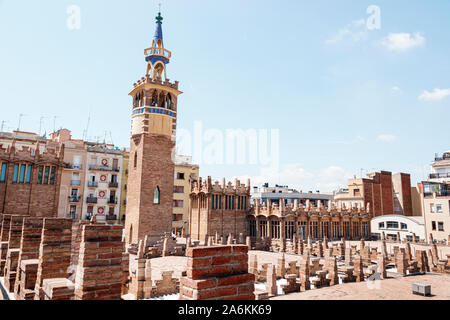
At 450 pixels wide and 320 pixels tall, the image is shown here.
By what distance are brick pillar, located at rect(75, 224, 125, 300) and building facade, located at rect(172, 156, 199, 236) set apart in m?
37.9

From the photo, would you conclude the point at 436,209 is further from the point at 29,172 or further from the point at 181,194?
the point at 29,172

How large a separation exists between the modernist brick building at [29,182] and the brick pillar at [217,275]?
70.8 ft

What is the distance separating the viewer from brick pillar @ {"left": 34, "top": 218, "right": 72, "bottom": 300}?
244 inches

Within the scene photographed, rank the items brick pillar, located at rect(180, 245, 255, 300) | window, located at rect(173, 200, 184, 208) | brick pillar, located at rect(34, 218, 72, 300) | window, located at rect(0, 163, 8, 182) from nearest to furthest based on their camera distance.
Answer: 1. brick pillar, located at rect(180, 245, 255, 300)
2. brick pillar, located at rect(34, 218, 72, 300)
3. window, located at rect(0, 163, 8, 182)
4. window, located at rect(173, 200, 184, 208)

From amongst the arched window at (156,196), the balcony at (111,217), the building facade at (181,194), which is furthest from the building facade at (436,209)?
the balcony at (111,217)

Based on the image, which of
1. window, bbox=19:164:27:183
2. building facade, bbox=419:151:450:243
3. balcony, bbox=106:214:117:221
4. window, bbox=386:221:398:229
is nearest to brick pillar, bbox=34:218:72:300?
window, bbox=19:164:27:183

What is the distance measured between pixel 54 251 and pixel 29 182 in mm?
18091

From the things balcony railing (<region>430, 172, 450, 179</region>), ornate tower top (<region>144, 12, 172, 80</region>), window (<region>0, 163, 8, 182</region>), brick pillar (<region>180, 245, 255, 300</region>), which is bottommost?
brick pillar (<region>180, 245, 255, 300</region>)

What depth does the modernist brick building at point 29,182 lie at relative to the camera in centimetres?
2055

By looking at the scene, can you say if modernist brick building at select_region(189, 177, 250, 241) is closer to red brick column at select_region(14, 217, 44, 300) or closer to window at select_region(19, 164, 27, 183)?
window at select_region(19, 164, 27, 183)

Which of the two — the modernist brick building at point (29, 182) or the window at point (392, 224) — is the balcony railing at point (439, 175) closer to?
the window at point (392, 224)

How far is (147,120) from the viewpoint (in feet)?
90.0

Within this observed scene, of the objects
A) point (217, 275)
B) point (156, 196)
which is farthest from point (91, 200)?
point (217, 275)
